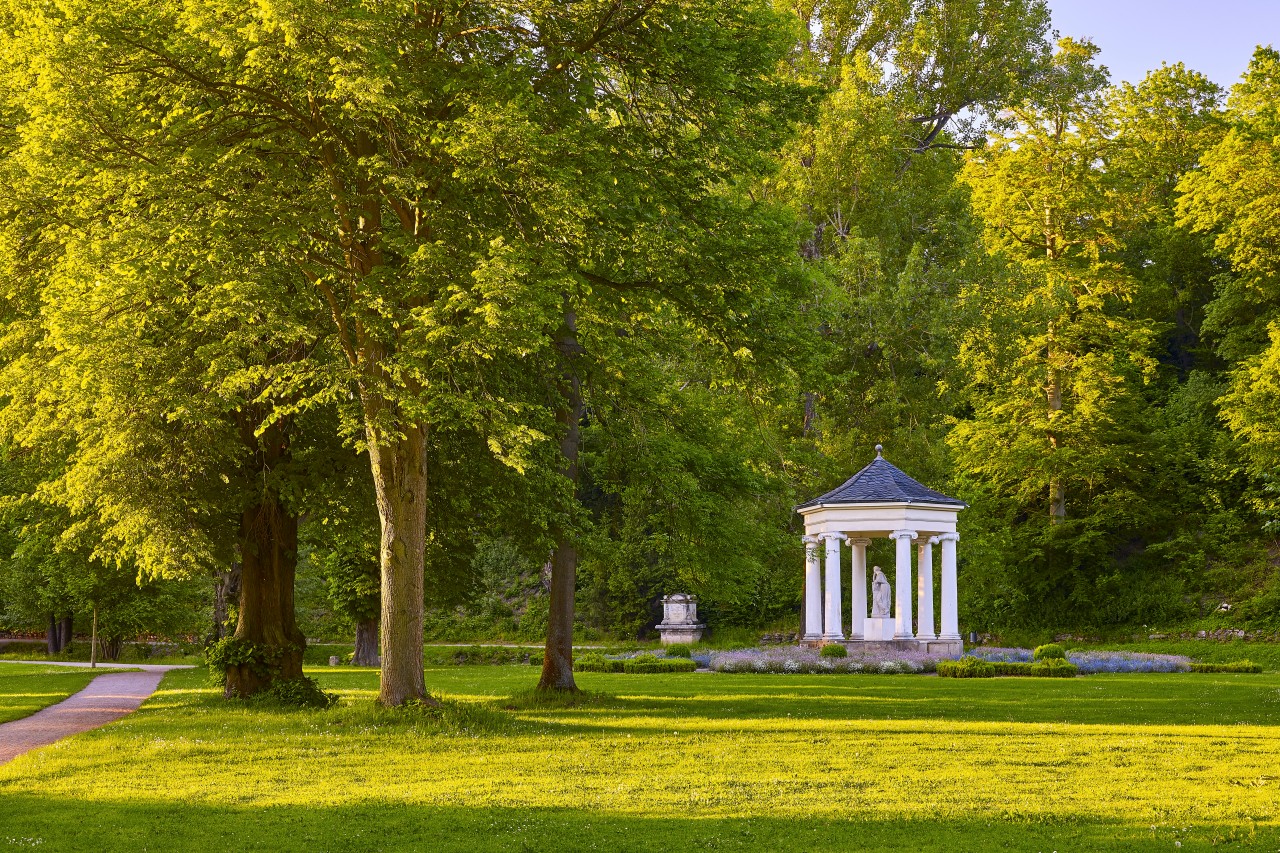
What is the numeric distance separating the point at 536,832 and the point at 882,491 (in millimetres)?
28495

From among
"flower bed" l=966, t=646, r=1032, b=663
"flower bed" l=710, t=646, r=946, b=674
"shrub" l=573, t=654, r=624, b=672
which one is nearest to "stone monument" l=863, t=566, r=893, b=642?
"flower bed" l=966, t=646, r=1032, b=663

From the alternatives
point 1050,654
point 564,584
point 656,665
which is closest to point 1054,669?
point 1050,654

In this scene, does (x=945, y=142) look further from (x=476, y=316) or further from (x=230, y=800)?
(x=230, y=800)

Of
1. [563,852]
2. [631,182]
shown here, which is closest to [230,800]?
[563,852]

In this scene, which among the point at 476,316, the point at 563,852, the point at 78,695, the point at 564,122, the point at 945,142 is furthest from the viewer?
the point at 945,142

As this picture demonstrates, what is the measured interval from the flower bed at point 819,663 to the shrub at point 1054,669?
2890 mm

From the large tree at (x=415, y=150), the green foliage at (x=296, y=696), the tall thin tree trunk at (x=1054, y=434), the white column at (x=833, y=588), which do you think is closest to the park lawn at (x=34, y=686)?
the green foliage at (x=296, y=696)

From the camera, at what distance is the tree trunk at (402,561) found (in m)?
18.5

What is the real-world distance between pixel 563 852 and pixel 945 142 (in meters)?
52.5

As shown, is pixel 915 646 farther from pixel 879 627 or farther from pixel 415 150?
pixel 415 150

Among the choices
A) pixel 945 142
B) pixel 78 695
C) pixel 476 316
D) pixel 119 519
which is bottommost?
pixel 78 695

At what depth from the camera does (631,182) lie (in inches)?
750

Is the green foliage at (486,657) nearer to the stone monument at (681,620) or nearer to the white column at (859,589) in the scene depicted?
the stone monument at (681,620)

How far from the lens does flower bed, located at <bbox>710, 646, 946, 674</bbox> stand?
1293 inches
